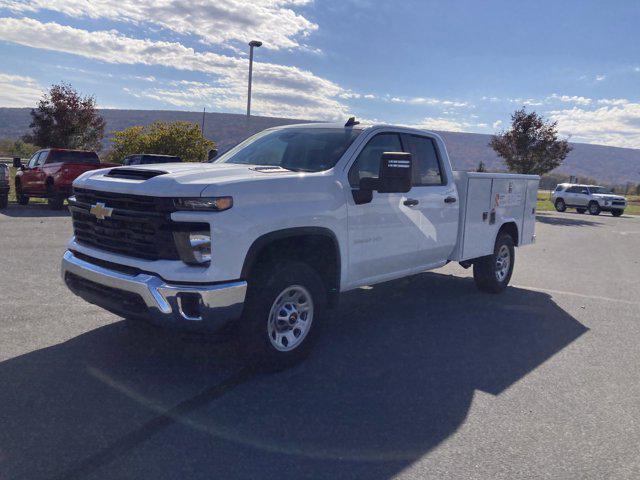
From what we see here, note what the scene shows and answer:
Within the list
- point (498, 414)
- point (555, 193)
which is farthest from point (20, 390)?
point (555, 193)

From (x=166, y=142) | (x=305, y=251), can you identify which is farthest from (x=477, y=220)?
(x=166, y=142)

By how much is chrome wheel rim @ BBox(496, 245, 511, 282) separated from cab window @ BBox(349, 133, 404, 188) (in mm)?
2838

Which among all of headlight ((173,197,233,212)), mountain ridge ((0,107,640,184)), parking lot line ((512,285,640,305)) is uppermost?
mountain ridge ((0,107,640,184))

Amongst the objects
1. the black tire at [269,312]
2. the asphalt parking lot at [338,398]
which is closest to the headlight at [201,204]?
the black tire at [269,312]

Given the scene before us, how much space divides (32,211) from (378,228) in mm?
14655

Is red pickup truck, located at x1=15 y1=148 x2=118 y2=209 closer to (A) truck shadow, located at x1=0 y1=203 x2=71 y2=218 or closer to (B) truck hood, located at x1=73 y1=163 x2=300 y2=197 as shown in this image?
(A) truck shadow, located at x1=0 y1=203 x2=71 y2=218

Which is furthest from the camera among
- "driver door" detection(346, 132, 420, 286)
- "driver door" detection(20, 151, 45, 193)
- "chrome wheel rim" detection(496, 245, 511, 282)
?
"driver door" detection(20, 151, 45, 193)

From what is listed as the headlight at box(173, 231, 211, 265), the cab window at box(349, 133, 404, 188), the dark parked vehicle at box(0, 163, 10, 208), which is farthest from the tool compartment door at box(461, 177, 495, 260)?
the dark parked vehicle at box(0, 163, 10, 208)

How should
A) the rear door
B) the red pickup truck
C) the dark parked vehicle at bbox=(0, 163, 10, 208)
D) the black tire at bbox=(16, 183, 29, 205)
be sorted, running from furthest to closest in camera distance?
1. the black tire at bbox=(16, 183, 29, 205)
2. the red pickup truck
3. the dark parked vehicle at bbox=(0, 163, 10, 208)
4. the rear door

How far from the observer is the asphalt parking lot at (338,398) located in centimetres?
302

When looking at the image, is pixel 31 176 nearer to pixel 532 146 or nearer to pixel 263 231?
pixel 263 231

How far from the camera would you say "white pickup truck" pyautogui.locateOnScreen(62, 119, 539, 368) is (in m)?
3.66

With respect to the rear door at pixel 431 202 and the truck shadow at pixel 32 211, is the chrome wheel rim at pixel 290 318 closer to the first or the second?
the rear door at pixel 431 202

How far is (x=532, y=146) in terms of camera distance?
33.6m
